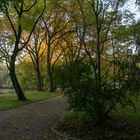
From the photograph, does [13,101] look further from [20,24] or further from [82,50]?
[82,50]

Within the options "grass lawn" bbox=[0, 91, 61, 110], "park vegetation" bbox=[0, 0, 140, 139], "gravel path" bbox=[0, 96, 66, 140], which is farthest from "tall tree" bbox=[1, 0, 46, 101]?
"gravel path" bbox=[0, 96, 66, 140]

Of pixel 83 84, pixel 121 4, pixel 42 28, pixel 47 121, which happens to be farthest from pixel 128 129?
pixel 42 28

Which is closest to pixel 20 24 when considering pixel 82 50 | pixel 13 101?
pixel 13 101

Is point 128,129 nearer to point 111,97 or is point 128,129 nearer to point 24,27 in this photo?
point 111,97

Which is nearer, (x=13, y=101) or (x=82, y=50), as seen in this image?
(x=13, y=101)

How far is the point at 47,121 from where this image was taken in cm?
1736

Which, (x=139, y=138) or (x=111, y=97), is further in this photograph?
(x=111, y=97)

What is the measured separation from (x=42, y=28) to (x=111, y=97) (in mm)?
42735

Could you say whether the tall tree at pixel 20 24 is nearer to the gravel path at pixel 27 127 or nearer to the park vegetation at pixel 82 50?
the park vegetation at pixel 82 50

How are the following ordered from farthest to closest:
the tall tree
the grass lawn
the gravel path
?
the tall tree → the grass lawn → the gravel path

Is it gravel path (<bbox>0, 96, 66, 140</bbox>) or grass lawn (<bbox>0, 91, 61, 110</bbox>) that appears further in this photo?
grass lawn (<bbox>0, 91, 61, 110</bbox>)

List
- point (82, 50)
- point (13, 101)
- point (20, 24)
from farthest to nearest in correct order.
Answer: point (82, 50), point (20, 24), point (13, 101)

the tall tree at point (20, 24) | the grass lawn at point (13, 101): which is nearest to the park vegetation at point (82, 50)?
the tall tree at point (20, 24)

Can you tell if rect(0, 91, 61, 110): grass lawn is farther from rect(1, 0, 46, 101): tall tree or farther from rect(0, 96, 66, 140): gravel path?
rect(0, 96, 66, 140): gravel path
